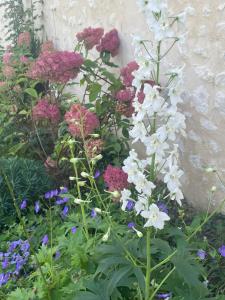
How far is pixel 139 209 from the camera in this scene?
5.84 feet

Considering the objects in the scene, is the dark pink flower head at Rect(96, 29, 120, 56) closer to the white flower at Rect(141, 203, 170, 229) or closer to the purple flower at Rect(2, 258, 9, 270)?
the purple flower at Rect(2, 258, 9, 270)

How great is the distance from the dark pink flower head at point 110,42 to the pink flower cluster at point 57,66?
0.54m

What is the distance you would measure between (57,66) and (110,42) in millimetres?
757

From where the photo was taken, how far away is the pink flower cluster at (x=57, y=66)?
3.71 m

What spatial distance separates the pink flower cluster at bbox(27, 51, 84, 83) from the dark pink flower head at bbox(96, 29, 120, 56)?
544mm

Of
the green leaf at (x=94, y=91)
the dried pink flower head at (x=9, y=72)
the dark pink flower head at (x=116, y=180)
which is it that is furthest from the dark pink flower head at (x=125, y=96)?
the dried pink flower head at (x=9, y=72)

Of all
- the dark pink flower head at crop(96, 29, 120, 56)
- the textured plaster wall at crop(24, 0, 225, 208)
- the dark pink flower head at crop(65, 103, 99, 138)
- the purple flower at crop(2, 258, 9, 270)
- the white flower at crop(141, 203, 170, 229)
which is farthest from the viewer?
the dark pink flower head at crop(96, 29, 120, 56)

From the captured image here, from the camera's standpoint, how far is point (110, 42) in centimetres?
423

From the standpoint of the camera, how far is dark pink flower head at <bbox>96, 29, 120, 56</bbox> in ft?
13.9

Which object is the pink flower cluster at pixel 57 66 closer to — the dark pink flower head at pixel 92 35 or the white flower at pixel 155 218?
the dark pink flower head at pixel 92 35

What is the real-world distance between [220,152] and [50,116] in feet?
4.47

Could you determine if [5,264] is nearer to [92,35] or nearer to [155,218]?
[155,218]

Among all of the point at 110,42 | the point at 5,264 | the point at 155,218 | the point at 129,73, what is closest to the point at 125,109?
the point at 129,73

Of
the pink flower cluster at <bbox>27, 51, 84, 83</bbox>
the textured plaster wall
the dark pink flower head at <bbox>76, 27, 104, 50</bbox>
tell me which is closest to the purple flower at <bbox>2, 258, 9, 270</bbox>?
the textured plaster wall
